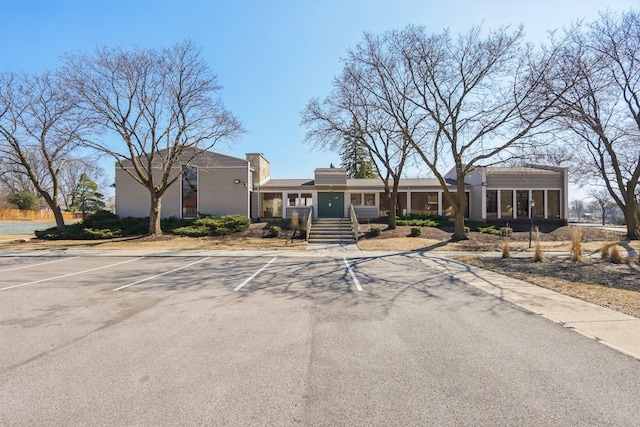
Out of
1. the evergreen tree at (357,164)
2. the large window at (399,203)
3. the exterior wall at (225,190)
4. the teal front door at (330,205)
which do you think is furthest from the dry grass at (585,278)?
the evergreen tree at (357,164)

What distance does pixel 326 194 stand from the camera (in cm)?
2498

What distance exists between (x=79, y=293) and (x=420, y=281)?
782 centimetres

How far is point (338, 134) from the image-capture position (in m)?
20.6

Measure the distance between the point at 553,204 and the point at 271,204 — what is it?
21860mm

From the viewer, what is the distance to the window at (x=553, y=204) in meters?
25.4

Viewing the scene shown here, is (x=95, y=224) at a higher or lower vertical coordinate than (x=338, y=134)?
lower

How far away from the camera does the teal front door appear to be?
24922mm

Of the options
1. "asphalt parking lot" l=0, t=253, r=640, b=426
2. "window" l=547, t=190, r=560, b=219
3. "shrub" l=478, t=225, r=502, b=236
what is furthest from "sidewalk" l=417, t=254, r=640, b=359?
"window" l=547, t=190, r=560, b=219

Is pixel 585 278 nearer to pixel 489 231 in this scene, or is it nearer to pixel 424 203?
pixel 489 231

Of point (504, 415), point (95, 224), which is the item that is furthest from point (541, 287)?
point (95, 224)

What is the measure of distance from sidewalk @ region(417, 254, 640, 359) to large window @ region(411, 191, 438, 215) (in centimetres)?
1753

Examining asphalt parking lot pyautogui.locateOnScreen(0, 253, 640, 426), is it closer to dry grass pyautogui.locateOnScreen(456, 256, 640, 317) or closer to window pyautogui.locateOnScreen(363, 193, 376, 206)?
dry grass pyautogui.locateOnScreen(456, 256, 640, 317)

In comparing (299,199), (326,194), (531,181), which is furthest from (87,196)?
(531,181)

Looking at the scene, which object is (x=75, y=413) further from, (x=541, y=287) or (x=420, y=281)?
(x=541, y=287)
